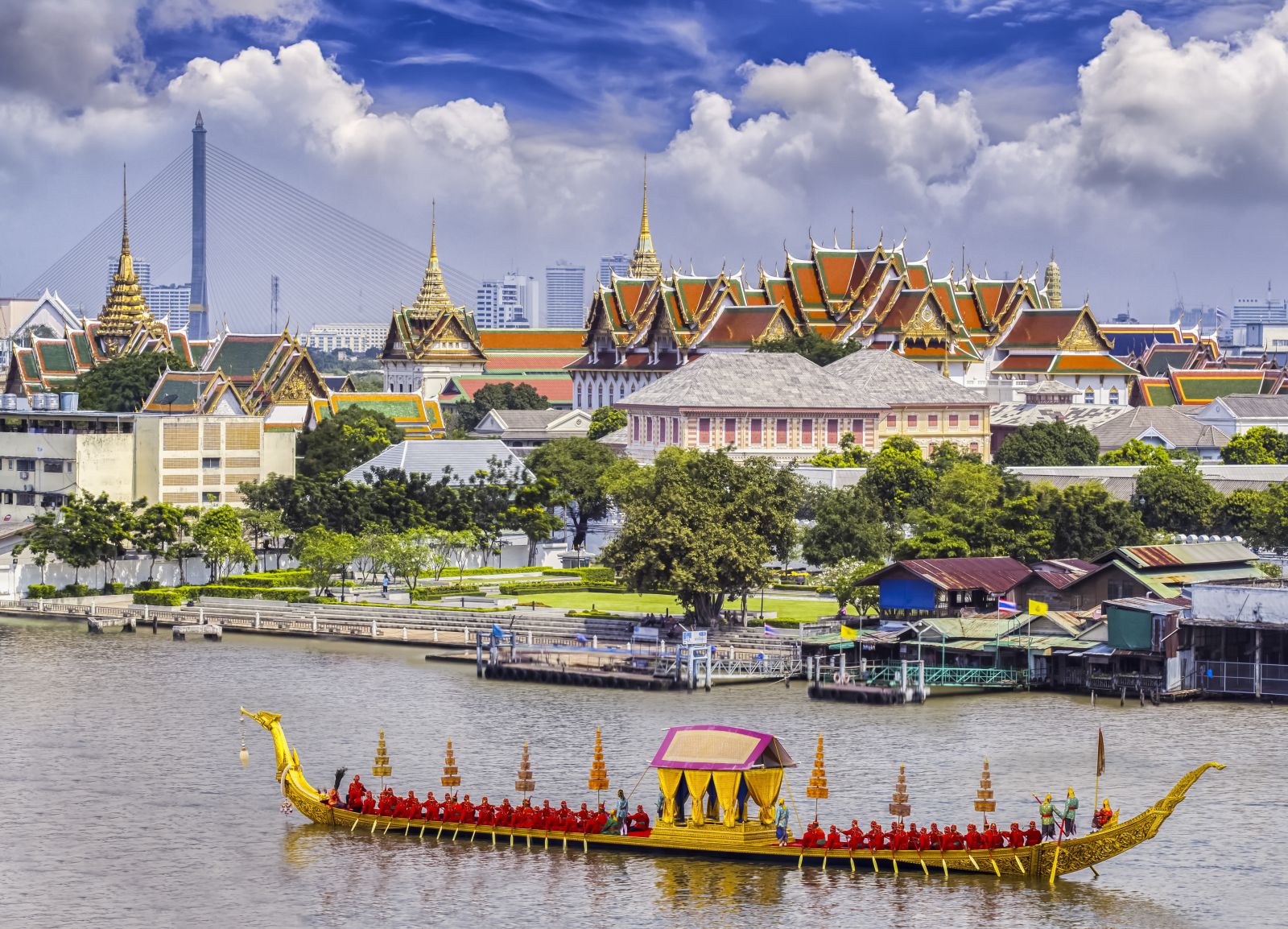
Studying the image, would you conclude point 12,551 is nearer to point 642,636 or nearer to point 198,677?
point 198,677

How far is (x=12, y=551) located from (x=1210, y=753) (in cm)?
4258

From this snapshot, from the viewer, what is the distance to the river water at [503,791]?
119 ft

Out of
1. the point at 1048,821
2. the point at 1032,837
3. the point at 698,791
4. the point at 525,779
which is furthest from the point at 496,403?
the point at 1032,837

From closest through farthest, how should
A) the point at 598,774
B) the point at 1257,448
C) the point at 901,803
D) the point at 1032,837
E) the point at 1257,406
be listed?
the point at 1032,837
the point at 901,803
the point at 598,774
the point at 1257,448
the point at 1257,406

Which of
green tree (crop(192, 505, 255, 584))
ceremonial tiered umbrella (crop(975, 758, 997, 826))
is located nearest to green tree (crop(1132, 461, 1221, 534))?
green tree (crop(192, 505, 255, 584))

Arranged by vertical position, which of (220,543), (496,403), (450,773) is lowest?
(450,773)

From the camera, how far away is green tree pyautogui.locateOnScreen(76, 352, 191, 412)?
109 meters

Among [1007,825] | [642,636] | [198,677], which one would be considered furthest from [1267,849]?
[198,677]

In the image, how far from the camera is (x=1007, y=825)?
4097cm

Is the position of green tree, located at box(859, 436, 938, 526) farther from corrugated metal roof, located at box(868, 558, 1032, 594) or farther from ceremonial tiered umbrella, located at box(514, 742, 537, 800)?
ceremonial tiered umbrella, located at box(514, 742, 537, 800)

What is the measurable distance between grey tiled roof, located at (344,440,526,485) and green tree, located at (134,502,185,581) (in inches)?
323

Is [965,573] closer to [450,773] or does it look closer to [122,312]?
[450,773]

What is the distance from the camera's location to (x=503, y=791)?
144ft

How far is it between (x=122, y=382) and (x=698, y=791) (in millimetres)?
76513
